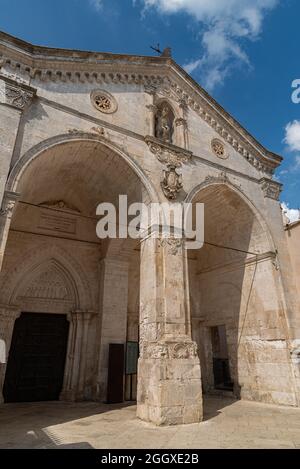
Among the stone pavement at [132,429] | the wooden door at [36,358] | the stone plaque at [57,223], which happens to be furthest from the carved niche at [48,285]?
the stone pavement at [132,429]

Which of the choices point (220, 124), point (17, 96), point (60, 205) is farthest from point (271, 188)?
point (17, 96)

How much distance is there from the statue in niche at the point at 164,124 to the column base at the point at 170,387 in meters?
6.47

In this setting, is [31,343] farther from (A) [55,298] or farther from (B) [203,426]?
(B) [203,426]

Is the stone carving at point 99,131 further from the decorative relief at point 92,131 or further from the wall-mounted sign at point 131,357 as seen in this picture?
the wall-mounted sign at point 131,357

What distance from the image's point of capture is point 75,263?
438 inches

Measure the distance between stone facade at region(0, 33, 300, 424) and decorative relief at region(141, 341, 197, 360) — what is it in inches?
1.0

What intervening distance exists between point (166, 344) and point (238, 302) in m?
5.24

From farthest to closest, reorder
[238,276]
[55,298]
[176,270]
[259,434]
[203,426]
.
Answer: [238,276], [55,298], [176,270], [203,426], [259,434]

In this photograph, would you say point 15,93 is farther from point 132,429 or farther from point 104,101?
point 132,429

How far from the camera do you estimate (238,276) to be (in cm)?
1141

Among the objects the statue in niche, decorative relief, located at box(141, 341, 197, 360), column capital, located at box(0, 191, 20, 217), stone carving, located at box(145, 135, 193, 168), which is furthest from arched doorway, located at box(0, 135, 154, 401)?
decorative relief, located at box(141, 341, 197, 360)

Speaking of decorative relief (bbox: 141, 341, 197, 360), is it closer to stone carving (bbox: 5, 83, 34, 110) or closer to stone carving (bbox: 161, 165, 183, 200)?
stone carving (bbox: 161, 165, 183, 200)
